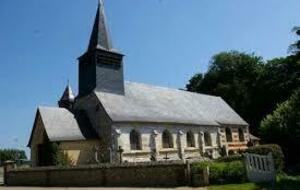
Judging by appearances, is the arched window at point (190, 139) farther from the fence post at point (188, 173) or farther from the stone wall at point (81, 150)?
the fence post at point (188, 173)

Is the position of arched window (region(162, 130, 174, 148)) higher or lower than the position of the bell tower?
lower

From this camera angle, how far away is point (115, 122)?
29469mm

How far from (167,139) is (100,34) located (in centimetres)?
1071

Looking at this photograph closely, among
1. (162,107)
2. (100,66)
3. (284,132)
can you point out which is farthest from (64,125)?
(284,132)

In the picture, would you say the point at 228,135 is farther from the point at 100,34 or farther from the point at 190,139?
the point at 100,34

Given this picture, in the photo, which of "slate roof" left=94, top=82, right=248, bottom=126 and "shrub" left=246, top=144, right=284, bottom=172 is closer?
"shrub" left=246, top=144, right=284, bottom=172

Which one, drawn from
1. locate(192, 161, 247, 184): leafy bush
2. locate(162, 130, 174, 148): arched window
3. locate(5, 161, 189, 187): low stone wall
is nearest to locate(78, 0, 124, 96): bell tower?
locate(162, 130, 174, 148): arched window

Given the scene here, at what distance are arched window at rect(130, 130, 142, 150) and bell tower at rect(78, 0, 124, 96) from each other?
13.8 feet

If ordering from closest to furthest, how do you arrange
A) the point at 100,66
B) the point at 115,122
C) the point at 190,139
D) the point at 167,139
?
the point at 115,122, the point at 100,66, the point at 167,139, the point at 190,139

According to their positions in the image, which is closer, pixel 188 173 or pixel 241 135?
pixel 188 173

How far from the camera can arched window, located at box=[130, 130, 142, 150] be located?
3096 cm

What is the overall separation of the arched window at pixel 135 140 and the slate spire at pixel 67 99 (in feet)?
41.0

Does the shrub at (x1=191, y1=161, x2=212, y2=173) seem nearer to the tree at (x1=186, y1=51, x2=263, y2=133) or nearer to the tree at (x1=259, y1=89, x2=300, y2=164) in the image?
the tree at (x1=259, y1=89, x2=300, y2=164)

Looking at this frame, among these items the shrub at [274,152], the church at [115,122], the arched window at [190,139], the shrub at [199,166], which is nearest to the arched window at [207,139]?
the church at [115,122]
